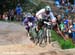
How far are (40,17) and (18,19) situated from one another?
9516mm

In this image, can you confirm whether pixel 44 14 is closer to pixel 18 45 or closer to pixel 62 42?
pixel 62 42

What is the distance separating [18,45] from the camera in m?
16.3

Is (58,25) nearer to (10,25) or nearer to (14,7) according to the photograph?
(10,25)

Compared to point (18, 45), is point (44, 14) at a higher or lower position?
higher

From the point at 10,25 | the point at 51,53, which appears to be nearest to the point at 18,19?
the point at 10,25

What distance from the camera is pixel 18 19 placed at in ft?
83.9

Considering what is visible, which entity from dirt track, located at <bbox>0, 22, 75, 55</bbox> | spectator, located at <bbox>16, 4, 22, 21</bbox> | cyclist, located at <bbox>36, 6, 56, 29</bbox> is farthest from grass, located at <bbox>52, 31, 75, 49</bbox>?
spectator, located at <bbox>16, 4, 22, 21</bbox>

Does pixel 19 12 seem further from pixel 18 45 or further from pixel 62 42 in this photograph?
pixel 62 42

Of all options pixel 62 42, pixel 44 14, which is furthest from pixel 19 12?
pixel 62 42

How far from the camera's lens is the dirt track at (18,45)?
1334cm

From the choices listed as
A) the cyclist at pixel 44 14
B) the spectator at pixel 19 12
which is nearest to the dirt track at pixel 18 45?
the cyclist at pixel 44 14

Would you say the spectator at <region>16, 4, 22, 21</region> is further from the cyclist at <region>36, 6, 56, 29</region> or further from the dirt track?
the cyclist at <region>36, 6, 56, 29</region>

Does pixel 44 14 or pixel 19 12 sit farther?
pixel 19 12

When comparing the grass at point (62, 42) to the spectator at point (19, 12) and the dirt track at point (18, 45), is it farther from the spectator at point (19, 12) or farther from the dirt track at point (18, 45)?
the spectator at point (19, 12)
